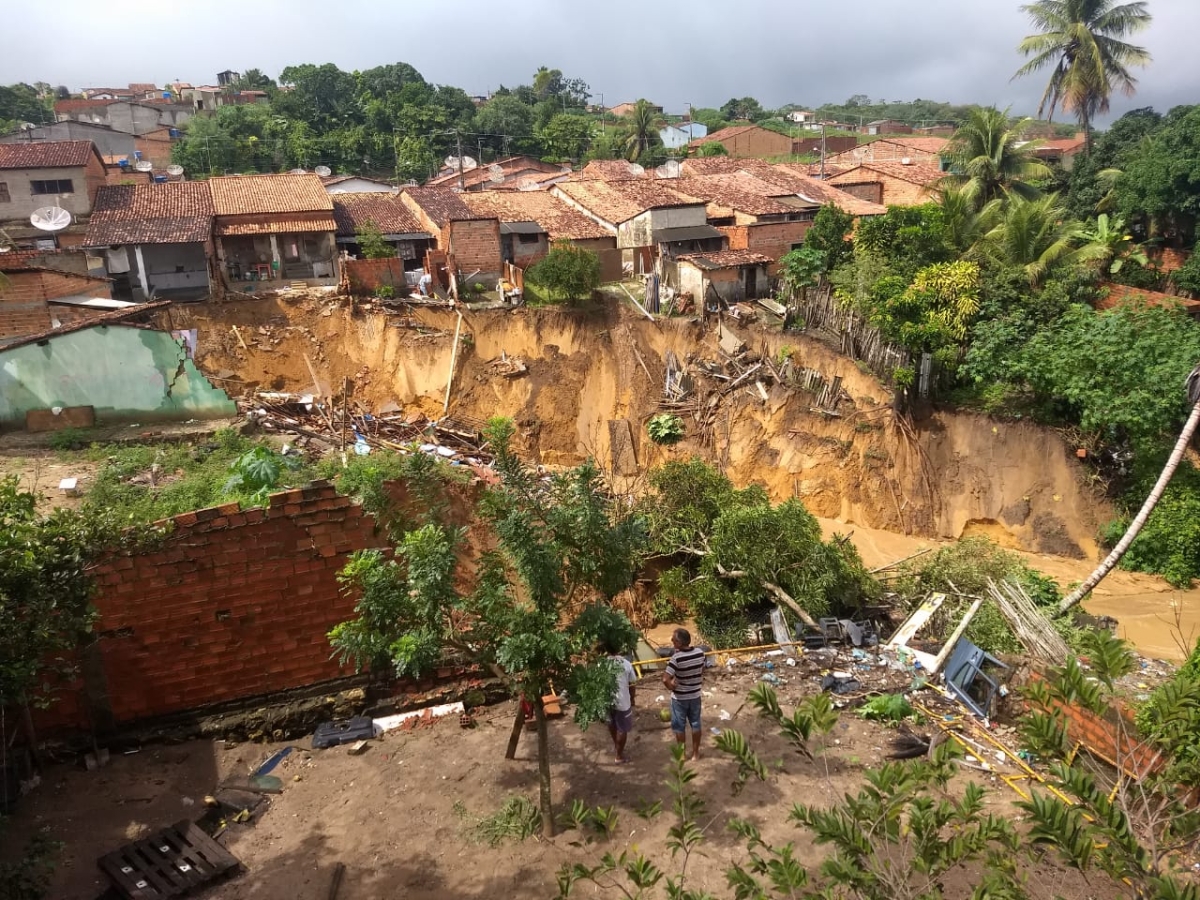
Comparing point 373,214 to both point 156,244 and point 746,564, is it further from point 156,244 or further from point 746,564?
point 746,564

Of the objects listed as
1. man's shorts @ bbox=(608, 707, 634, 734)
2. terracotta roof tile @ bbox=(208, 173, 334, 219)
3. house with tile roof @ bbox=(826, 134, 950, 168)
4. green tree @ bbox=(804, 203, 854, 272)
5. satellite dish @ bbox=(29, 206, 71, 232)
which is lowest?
man's shorts @ bbox=(608, 707, 634, 734)

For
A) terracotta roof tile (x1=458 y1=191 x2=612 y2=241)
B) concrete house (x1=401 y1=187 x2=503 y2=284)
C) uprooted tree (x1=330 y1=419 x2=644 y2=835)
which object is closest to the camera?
uprooted tree (x1=330 y1=419 x2=644 y2=835)

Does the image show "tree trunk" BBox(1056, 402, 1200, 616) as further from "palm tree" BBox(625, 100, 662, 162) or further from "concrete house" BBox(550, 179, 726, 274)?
"palm tree" BBox(625, 100, 662, 162)

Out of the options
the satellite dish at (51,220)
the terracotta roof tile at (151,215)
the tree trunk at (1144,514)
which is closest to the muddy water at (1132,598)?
the tree trunk at (1144,514)

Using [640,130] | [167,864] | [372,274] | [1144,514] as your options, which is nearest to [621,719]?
[167,864]

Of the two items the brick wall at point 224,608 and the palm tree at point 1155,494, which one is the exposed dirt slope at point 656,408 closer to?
the palm tree at point 1155,494

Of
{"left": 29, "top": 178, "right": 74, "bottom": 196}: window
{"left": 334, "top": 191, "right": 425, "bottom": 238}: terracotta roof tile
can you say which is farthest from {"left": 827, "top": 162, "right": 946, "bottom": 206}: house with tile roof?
{"left": 29, "top": 178, "right": 74, "bottom": 196}: window
